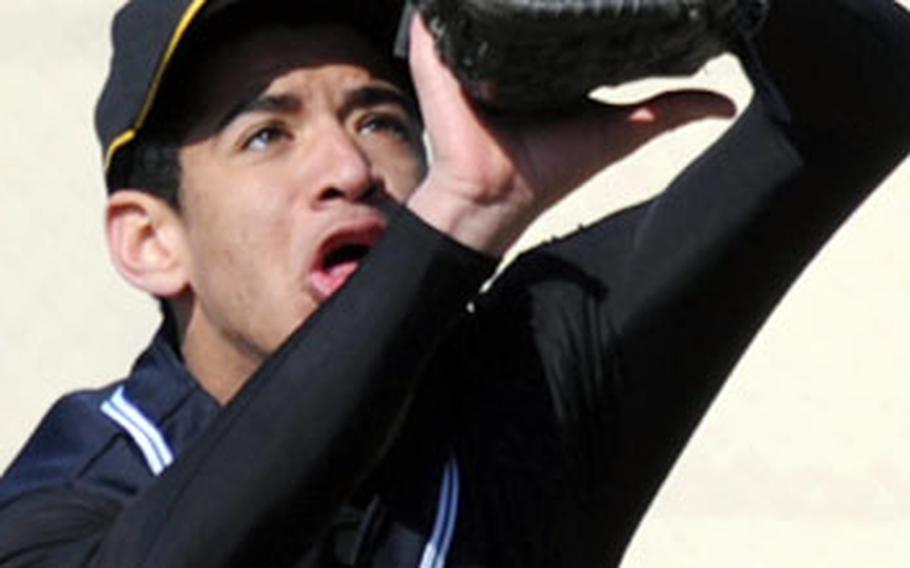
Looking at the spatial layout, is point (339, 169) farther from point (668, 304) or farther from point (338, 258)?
point (668, 304)

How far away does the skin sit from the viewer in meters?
2.95

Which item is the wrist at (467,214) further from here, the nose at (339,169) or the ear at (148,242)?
the ear at (148,242)

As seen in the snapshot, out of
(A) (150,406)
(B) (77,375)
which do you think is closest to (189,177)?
(A) (150,406)

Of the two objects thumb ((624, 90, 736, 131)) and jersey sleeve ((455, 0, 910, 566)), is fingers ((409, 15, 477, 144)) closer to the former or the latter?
thumb ((624, 90, 736, 131))

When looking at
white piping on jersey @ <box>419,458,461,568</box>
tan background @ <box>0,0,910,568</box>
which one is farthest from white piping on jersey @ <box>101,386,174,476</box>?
tan background @ <box>0,0,910,568</box>

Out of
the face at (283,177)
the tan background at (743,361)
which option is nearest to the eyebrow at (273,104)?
the face at (283,177)

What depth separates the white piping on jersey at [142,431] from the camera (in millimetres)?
2928

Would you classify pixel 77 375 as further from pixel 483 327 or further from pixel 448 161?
pixel 448 161

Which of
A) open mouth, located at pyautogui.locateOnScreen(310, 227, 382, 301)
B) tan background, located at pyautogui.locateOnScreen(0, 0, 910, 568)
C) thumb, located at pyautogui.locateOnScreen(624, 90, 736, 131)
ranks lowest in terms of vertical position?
tan background, located at pyautogui.locateOnScreen(0, 0, 910, 568)

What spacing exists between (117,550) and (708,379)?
66 centimetres

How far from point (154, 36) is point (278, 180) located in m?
0.19

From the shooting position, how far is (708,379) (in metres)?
3.09

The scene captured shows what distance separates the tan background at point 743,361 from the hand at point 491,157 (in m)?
2.90

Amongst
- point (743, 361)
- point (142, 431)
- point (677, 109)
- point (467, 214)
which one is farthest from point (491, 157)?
point (743, 361)
